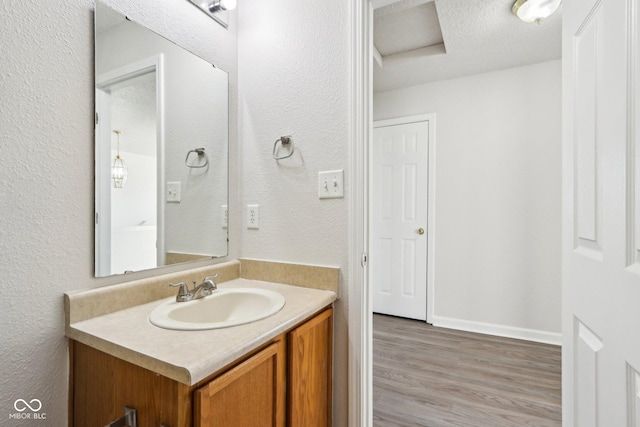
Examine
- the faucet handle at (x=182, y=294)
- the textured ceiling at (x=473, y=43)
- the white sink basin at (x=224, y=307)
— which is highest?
the textured ceiling at (x=473, y=43)

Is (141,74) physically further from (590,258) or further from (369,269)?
(590,258)

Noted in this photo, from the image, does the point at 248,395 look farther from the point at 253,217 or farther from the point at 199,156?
the point at 199,156

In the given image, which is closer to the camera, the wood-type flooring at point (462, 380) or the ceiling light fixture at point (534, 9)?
the wood-type flooring at point (462, 380)

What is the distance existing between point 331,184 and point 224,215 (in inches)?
21.7

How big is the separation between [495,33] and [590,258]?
199cm

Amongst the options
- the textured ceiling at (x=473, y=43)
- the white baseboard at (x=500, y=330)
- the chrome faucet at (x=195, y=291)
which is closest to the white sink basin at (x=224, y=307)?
the chrome faucet at (x=195, y=291)

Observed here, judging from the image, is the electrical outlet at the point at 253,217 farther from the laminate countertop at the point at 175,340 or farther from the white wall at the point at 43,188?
the white wall at the point at 43,188

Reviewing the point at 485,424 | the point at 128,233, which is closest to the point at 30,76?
the point at 128,233

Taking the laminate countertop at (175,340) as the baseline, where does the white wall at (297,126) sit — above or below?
above

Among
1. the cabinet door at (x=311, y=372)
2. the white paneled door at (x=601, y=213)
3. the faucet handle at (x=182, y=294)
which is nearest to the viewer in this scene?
the white paneled door at (x=601, y=213)

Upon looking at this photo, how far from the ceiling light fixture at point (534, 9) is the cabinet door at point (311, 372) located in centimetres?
208

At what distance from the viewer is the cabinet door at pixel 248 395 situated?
670 mm

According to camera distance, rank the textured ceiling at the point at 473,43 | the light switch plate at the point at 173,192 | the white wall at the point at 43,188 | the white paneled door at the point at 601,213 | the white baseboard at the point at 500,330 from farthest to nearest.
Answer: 1. the white baseboard at the point at 500,330
2. the textured ceiling at the point at 473,43
3. the light switch plate at the point at 173,192
4. the white wall at the point at 43,188
5. the white paneled door at the point at 601,213

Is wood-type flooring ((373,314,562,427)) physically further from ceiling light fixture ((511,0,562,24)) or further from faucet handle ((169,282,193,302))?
ceiling light fixture ((511,0,562,24))
